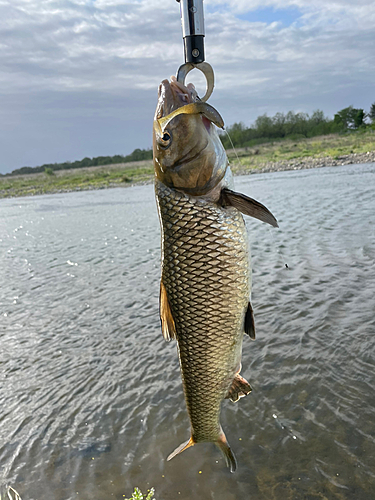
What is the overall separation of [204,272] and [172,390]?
309cm

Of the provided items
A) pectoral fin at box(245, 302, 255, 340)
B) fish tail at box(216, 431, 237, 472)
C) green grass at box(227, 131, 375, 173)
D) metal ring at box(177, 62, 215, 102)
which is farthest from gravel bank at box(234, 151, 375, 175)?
metal ring at box(177, 62, 215, 102)

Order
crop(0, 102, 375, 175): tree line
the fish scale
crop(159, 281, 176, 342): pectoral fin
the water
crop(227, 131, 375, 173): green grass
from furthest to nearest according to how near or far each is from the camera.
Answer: crop(0, 102, 375, 175): tree line, crop(227, 131, 375, 173): green grass, the water, crop(159, 281, 176, 342): pectoral fin, the fish scale

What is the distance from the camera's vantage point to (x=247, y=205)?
194 centimetres

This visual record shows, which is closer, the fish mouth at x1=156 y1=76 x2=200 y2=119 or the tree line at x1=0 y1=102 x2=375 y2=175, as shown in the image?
the fish mouth at x1=156 y1=76 x2=200 y2=119

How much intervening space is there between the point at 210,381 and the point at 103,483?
6.42 ft

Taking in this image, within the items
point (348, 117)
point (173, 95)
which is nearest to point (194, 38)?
point (173, 95)

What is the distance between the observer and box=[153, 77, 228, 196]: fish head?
193 cm

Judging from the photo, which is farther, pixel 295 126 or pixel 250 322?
pixel 295 126

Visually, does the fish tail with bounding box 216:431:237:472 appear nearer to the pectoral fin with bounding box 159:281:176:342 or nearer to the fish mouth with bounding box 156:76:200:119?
the pectoral fin with bounding box 159:281:176:342

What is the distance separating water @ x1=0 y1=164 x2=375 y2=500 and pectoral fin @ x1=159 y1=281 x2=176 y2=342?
1862mm

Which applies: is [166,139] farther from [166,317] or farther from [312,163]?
[312,163]

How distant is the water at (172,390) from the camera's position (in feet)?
11.4

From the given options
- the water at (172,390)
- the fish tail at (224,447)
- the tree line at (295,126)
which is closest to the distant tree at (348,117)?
the tree line at (295,126)

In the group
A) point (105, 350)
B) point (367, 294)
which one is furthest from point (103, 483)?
point (367, 294)
